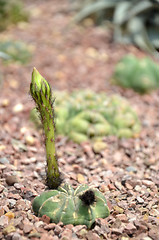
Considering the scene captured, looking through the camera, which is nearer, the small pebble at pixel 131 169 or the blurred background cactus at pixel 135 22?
the small pebble at pixel 131 169

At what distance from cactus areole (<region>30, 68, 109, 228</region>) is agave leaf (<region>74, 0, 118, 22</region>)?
4.58 metres

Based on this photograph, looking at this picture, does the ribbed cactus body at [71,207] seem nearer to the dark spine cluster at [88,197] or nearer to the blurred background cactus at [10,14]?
the dark spine cluster at [88,197]

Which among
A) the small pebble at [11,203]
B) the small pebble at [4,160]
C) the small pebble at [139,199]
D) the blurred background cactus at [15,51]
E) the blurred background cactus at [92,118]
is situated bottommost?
the small pebble at [139,199]

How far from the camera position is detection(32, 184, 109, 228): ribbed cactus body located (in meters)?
2.12

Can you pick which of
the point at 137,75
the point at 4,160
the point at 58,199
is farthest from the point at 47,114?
the point at 137,75

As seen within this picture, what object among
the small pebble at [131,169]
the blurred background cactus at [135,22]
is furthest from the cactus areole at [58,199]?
the blurred background cactus at [135,22]

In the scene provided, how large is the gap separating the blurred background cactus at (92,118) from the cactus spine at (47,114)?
120 cm

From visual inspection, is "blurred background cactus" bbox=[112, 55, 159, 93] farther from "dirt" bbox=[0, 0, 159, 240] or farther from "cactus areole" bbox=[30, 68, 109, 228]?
"cactus areole" bbox=[30, 68, 109, 228]

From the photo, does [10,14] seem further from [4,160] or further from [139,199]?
[139,199]

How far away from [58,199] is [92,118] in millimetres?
1547

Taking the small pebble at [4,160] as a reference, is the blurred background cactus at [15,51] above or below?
above

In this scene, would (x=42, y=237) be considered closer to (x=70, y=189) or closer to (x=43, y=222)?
(x=43, y=222)

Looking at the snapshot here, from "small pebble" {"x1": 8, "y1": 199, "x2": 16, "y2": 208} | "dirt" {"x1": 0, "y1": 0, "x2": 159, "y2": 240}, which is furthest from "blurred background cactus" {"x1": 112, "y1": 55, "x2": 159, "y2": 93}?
"small pebble" {"x1": 8, "y1": 199, "x2": 16, "y2": 208}

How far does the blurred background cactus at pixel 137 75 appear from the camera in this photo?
4.81m
